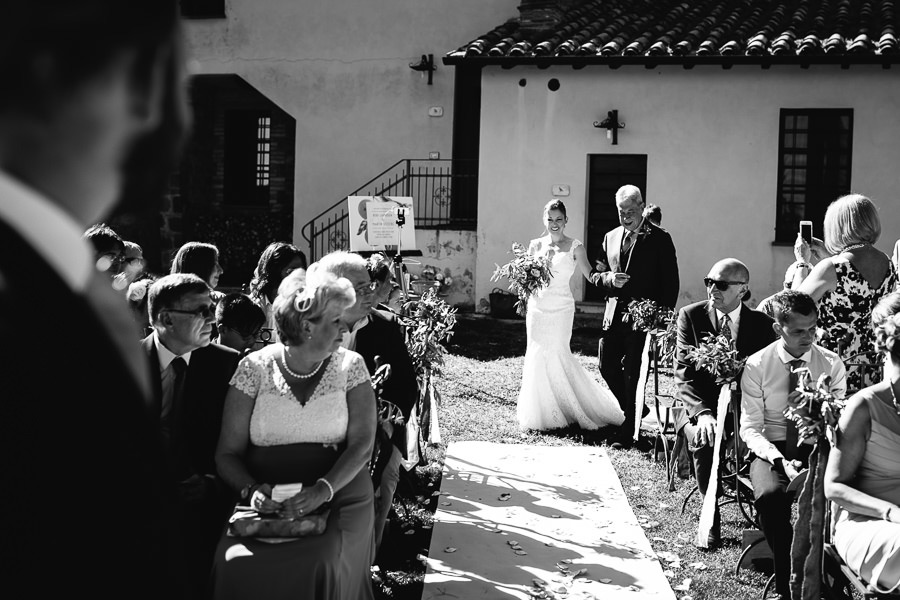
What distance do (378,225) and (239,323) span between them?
5.74m

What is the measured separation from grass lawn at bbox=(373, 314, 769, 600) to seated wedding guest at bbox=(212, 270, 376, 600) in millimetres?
1128

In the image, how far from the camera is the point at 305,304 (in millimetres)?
3699

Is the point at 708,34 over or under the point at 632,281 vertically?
over

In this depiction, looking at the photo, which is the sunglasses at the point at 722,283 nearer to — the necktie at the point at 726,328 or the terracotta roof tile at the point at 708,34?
the necktie at the point at 726,328

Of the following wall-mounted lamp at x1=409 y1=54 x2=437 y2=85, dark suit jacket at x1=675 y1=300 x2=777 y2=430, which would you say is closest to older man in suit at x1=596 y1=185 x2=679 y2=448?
dark suit jacket at x1=675 y1=300 x2=777 y2=430

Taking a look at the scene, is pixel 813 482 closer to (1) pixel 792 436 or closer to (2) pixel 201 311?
(1) pixel 792 436

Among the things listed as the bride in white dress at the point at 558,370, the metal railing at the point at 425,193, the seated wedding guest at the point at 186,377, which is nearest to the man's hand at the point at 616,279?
the bride in white dress at the point at 558,370

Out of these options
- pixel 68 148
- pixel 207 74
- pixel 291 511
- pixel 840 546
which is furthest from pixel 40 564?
pixel 207 74

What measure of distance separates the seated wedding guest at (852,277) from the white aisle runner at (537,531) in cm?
175

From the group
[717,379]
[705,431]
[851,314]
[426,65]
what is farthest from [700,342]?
[426,65]

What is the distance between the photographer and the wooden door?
50.9 feet

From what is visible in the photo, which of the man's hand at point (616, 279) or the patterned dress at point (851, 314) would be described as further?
the man's hand at point (616, 279)

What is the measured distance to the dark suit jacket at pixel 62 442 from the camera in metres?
0.74

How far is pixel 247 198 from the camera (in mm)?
20250
